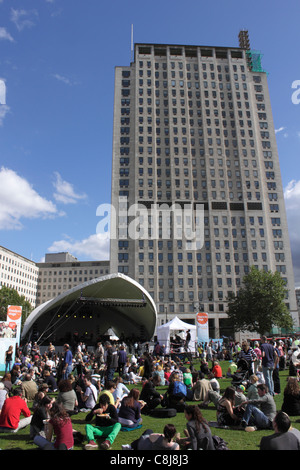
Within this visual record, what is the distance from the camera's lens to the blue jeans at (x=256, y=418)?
816 cm

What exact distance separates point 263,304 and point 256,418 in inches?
1797

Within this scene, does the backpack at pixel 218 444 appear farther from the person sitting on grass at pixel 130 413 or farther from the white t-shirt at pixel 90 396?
the white t-shirt at pixel 90 396

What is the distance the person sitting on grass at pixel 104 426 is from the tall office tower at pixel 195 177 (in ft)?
195

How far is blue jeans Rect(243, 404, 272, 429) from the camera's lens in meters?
8.16

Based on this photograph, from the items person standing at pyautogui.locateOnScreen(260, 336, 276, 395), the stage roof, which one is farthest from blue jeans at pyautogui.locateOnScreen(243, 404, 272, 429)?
the stage roof

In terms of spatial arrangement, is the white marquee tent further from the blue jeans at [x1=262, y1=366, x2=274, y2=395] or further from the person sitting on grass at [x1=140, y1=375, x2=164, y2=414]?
the person sitting on grass at [x1=140, y1=375, x2=164, y2=414]

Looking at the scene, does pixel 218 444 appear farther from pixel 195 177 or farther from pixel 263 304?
pixel 195 177

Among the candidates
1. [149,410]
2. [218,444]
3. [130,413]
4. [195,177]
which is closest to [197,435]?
[218,444]

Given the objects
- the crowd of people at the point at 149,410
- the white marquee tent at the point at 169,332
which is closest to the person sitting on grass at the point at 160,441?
the crowd of people at the point at 149,410

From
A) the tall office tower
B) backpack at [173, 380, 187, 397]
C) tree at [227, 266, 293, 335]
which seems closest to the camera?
backpack at [173, 380, 187, 397]

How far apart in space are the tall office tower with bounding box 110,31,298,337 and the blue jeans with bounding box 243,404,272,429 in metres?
58.6

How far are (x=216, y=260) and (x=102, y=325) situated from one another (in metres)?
32.0

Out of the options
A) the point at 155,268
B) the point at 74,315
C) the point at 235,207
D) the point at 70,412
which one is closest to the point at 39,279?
the point at 155,268

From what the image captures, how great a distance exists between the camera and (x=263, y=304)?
5128 centimetres
